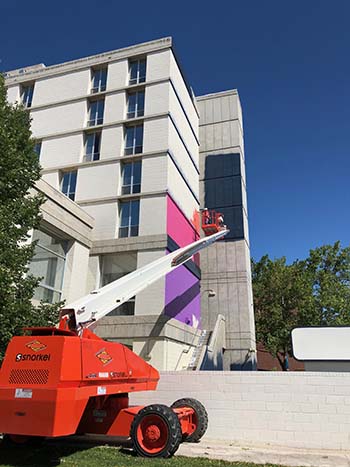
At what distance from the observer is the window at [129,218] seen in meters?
22.6

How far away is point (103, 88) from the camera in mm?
27656

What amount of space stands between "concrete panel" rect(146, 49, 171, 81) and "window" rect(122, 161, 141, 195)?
693 centimetres

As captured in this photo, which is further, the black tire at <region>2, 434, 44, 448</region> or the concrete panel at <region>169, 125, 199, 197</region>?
the concrete panel at <region>169, 125, 199, 197</region>

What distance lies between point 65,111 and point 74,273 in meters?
13.7

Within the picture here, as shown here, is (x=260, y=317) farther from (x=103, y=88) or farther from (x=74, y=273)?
(x=103, y=88)

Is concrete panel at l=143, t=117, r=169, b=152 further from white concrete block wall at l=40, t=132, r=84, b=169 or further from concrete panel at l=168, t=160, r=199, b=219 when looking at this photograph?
white concrete block wall at l=40, t=132, r=84, b=169

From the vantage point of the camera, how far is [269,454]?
8891 millimetres

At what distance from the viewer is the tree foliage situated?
3253 cm

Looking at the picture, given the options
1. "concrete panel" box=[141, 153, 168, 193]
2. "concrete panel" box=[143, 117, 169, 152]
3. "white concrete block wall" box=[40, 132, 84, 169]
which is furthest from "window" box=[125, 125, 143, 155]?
"white concrete block wall" box=[40, 132, 84, 169]

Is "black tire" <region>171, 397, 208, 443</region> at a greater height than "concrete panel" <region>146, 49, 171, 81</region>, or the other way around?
"concrete panel" <region>146, 49, 171, 81</region>

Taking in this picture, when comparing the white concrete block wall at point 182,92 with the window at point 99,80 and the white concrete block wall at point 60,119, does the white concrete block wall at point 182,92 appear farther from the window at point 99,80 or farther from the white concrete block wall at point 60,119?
the white concrete block wall at point 60,119

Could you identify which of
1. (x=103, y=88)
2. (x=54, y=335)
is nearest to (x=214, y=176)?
(x=103, y=88)

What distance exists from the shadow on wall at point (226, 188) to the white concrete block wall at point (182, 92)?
3672 millimetres

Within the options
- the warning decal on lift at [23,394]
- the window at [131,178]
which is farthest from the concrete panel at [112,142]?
the warning decal on lift at [23,394]
